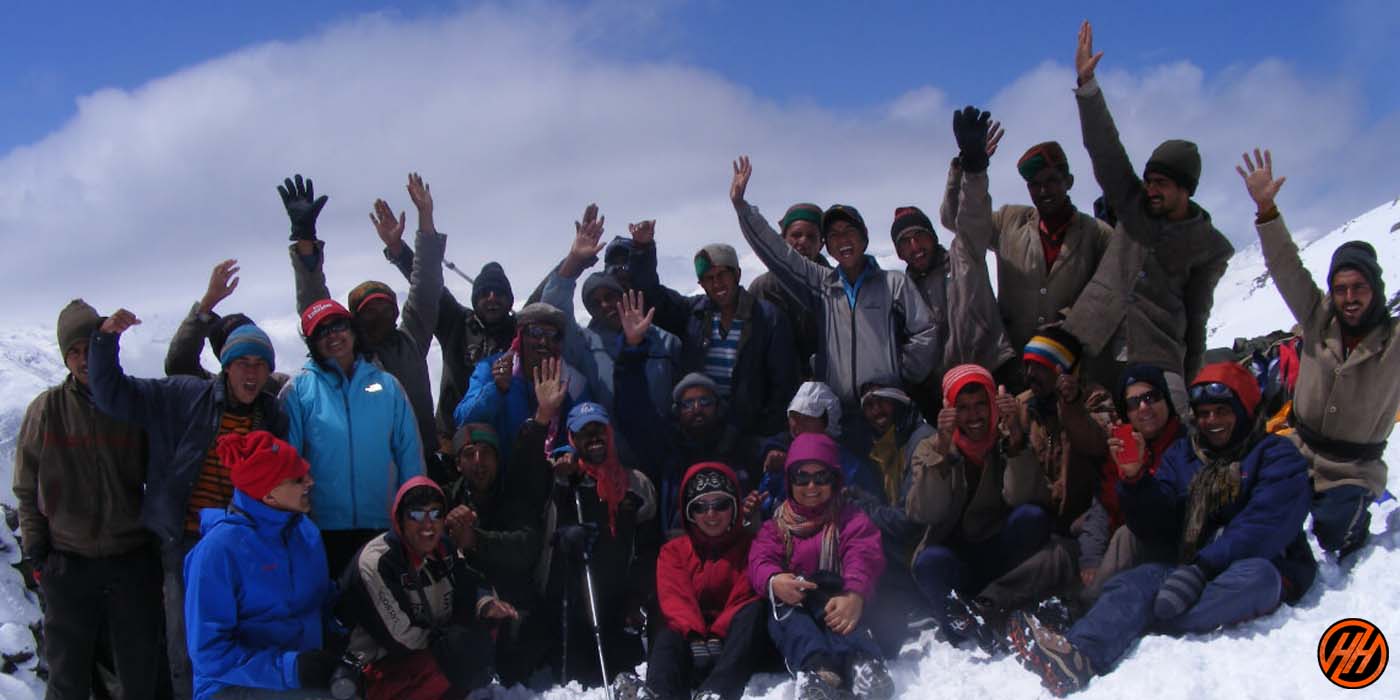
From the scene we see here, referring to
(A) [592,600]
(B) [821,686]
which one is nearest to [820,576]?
(B) [821,686]

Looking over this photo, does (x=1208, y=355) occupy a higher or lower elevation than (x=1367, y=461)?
higher

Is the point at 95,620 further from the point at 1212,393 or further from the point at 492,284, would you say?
the point at 1212,393

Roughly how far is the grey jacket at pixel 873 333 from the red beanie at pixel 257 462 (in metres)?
3.84

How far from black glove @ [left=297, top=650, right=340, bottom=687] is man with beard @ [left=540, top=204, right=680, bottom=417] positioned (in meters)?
2.83

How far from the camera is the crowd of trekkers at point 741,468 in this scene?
225 inches

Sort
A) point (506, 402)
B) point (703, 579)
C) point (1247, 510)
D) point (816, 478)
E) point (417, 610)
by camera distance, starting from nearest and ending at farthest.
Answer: point (1247, 510) → point (417, 610) → point (816, 478) → point (703, 579) → point (506, 402)

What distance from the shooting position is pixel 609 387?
7703 millimetres

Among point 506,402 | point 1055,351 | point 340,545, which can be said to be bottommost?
point 340,545

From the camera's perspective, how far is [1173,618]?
5.52m

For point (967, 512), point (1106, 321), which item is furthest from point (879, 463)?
point (1106, 321)

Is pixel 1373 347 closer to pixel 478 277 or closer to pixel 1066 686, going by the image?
pixel 1066 686

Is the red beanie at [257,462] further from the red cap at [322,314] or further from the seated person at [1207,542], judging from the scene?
the seated person at [1207,542]

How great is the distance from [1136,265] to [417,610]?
5449 mm

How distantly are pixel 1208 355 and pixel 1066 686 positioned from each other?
4.09m
